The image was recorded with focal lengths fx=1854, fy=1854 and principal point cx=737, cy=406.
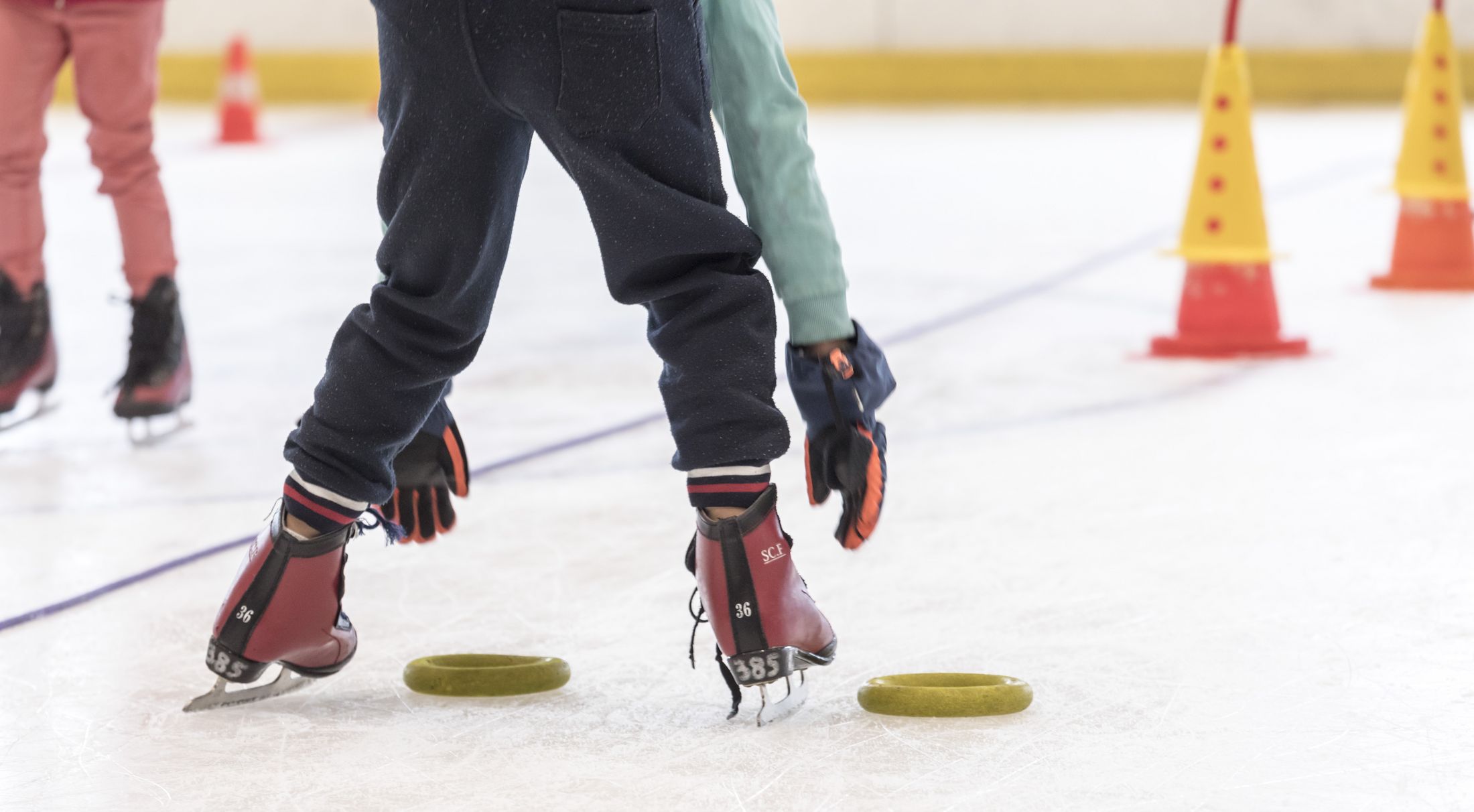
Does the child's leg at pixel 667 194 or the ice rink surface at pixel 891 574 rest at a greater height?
the child's leg at pixel 667 194

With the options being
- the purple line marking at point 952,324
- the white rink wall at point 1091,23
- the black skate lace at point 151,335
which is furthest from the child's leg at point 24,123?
the white rink wall at point 1091,23

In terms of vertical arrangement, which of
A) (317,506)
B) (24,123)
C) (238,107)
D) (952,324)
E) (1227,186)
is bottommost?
(238,107)

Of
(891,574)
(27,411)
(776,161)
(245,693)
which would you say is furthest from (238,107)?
(776,161)

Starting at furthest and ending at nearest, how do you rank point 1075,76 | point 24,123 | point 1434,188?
1. point 1075,76
2. point 1434,188
3. point 24,123

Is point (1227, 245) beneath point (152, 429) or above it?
above

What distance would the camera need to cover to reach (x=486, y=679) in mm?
1763

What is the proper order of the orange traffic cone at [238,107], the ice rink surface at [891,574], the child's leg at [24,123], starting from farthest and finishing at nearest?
the orange traffic cone at [238,107], the child's leg at [24,123], the ice rink surface at [891,574]

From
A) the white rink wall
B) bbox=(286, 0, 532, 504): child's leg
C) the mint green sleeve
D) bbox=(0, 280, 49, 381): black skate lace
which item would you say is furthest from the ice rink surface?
the white rink wall

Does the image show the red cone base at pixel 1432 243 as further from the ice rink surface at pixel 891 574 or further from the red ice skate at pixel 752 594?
the red ice skate at pixel 752 594

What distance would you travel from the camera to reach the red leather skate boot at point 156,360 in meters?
2.93

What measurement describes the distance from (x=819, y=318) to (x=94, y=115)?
1.73 meters

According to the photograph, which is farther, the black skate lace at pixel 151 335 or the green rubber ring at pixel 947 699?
the black skate lace at pixel 151 335

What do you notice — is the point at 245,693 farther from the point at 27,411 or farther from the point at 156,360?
the point at 27,411

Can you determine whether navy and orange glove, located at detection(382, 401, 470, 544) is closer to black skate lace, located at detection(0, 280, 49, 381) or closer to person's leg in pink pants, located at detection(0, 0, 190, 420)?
person's leg in pink pants, located at detection(0, 0, 190, 420)
